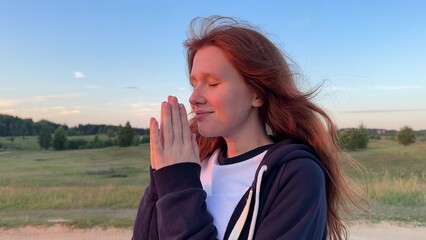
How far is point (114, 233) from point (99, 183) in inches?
192

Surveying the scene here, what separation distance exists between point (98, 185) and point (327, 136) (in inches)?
386

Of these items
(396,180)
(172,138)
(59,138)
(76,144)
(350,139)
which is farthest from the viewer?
(76,144)

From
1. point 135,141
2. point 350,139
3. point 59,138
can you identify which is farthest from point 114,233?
point 135,141

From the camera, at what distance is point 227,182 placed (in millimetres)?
1273

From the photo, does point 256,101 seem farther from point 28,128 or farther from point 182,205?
point 28,128

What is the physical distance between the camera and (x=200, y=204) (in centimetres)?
111

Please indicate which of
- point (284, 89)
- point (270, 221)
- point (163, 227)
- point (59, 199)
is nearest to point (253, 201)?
point (270, 221)

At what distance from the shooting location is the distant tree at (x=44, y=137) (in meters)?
13.1

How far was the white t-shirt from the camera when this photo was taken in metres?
1.20

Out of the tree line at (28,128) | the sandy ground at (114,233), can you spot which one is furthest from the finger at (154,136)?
the tree line at (28,128)

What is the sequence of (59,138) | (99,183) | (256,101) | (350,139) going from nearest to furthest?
(256,101) → (350,139) → (99,183) → (59,138)

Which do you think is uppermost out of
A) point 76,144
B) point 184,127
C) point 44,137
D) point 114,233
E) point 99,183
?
point 44,137

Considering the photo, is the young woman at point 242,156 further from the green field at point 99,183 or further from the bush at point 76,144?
the bush at point 76,144

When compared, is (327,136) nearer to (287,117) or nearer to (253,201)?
(287,117)
